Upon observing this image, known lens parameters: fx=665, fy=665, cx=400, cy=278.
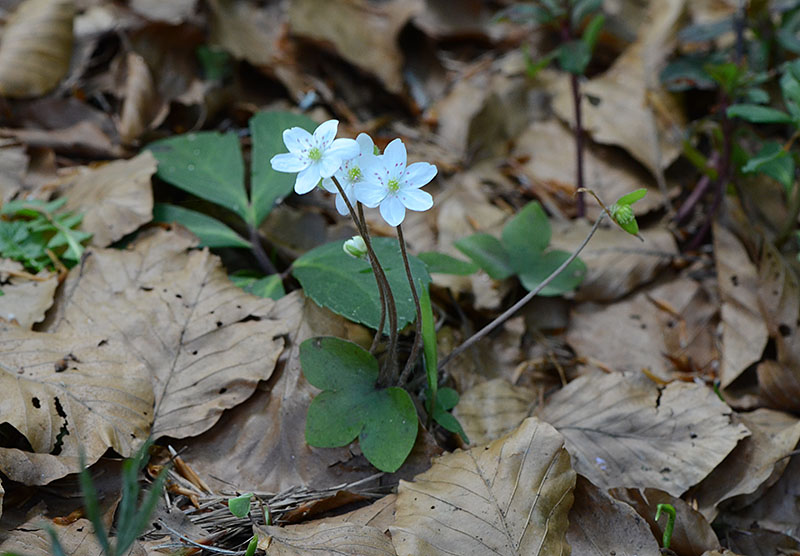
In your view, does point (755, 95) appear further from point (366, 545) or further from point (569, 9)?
point (366, 545)

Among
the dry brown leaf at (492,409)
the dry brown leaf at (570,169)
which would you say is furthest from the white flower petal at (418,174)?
the dry brown leaf at (570,169)

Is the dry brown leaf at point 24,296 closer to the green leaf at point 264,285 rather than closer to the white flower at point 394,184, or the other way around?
the green leaf at point 264,285

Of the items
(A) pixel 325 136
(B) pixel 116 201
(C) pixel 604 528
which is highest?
(A) pixel 325 136

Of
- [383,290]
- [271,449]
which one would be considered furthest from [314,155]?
[271,449]

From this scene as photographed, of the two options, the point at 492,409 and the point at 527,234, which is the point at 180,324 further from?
the point at 527,234

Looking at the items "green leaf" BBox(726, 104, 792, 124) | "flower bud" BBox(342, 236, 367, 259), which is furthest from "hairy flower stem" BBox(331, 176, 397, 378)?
"green leaf" BBox(726, 104, 792, 124)

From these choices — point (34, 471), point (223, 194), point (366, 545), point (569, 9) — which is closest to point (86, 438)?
point (34, 471)
